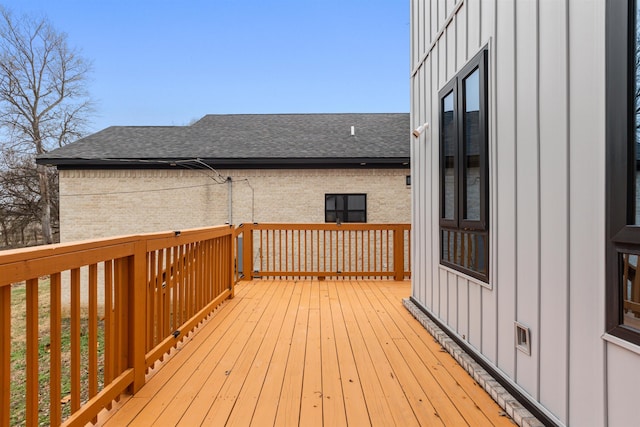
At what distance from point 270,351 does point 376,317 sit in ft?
4.75

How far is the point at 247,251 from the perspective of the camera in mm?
6430

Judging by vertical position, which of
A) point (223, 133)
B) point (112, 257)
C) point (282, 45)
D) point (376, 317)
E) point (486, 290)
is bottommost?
point (376, 317)

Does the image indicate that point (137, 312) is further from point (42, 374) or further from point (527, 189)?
point (42, 374)

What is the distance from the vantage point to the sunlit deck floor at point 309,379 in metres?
2.02

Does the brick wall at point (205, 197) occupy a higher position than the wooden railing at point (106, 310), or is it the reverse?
the brick wall at point (205, 197)

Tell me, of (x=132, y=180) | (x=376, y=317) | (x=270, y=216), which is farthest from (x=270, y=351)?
(x=132, y=180)

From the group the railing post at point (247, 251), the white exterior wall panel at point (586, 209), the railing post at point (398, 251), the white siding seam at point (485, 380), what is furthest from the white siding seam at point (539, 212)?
the railing post at point (247, 251)

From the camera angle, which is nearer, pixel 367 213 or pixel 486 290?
pixel 486 290

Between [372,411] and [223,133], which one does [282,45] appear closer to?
[223,133]

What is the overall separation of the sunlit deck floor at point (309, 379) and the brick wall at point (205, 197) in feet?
19.5

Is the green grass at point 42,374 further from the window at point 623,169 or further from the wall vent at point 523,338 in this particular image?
the window at point 623,169

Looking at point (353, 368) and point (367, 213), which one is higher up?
point (367, 213)

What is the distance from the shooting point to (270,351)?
3.02 metres

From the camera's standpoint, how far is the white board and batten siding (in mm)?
1478
